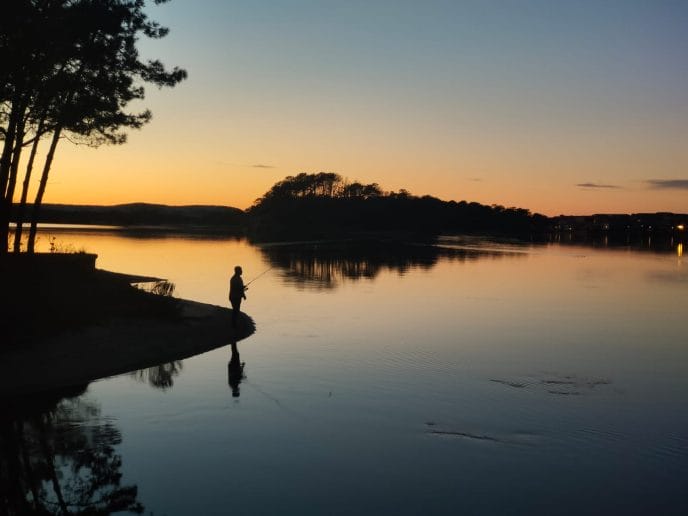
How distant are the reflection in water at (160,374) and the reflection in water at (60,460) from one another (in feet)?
7.52

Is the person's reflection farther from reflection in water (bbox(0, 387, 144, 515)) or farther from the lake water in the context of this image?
reflection in water (bbox(0, 387, 144, 515))

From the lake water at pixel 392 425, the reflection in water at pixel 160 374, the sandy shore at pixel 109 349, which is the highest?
the sandy shore at pixel 109 349

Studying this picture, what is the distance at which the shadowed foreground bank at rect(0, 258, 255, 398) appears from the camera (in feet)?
58.9

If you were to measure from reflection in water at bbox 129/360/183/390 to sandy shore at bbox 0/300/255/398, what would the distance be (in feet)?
1.29

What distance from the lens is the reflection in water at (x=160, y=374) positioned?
1833 cm

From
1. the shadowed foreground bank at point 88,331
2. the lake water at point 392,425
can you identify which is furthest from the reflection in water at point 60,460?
the shadowed foreground bank at point 88,331

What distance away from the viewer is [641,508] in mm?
11227

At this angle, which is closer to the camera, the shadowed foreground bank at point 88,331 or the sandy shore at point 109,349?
the sandy shore at point 109,349

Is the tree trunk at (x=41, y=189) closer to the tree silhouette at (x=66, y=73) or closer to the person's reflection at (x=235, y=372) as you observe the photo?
the tree silhouette at (x=66, y=73)

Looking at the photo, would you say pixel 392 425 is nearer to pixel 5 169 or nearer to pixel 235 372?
pixel 235 372

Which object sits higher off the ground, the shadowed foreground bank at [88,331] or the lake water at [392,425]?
the shadowed foreground bank at [88,331]

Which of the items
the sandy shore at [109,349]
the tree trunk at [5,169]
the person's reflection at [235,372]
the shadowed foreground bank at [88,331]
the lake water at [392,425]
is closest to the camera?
the lake water at [392,425]

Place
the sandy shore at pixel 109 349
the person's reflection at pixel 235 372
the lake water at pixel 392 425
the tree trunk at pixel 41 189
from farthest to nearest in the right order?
the tree trunk at pixel 41 189
the person's reflection at pixel 235 372
the sandy shore at pixel 109 349
the lake water at pixel 392 425

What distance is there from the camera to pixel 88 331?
20.9 m
